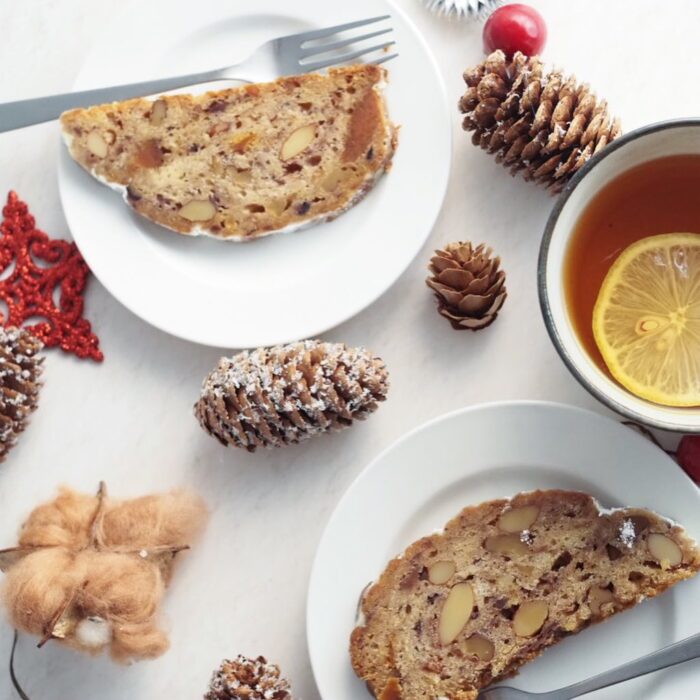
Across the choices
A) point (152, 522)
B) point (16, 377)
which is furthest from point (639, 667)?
point (16, 377)

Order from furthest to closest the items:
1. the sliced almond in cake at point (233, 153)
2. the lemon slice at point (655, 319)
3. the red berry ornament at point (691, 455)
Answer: the sliced almond in cake at point (233, 153), the red berry ornament at point (691, 455), the lemon slice at point (655, 319)

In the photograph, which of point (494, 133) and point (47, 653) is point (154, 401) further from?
point (494, 133)

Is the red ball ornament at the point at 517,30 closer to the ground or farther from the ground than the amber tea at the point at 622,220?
farther from the ground

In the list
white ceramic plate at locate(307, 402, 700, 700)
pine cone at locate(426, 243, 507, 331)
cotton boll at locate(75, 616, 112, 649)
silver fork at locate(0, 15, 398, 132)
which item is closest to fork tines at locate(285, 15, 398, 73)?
silver fork at locate(0, 15, 398, 132)

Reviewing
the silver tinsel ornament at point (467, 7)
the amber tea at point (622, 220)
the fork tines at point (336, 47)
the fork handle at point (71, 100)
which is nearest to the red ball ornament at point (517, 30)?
the silver tinsel ornament at point (467, 7)

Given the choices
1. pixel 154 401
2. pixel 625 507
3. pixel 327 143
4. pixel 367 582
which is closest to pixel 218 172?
pixel 327 143

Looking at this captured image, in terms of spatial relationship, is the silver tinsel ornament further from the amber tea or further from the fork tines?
the amber tea

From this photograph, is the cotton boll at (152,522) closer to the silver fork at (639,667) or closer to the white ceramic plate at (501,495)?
the white ceramic plate at (501,495)

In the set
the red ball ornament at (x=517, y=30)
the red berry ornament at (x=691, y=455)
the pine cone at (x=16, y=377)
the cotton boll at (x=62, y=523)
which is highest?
the red ball ornament at (x=517, y=30)
